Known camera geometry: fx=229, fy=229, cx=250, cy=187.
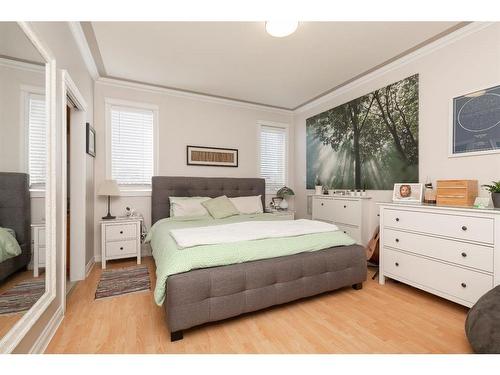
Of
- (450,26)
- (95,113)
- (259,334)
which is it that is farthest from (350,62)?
(95,113)

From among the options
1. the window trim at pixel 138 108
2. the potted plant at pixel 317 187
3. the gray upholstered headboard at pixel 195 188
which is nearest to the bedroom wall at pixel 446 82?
the potted plant at pixel 317 187

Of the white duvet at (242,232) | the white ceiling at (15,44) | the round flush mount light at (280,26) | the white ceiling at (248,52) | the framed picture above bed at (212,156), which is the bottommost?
the white duvet at (242,232)

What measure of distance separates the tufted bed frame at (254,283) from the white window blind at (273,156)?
2.53m

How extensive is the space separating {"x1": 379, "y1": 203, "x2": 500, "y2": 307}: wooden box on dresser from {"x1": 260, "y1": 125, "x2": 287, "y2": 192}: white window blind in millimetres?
2391

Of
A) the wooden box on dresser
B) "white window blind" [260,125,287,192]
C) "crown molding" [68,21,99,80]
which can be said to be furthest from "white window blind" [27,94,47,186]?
"white window blind" [260,125,287,192]

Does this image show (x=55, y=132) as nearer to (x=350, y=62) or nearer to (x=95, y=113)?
(x=95, y=113)

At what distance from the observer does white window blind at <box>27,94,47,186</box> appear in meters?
1.38

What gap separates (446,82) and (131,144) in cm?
419

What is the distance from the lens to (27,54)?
4.43 feet

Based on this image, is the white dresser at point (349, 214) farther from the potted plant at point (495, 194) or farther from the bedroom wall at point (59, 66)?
the bedroom wall at point (59, 66)

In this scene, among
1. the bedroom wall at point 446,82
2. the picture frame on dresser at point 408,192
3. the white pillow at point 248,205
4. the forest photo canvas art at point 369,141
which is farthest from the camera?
the white pillow at point 248,205

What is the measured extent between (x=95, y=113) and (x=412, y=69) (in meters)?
4.34

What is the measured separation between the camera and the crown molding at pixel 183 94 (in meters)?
3.48

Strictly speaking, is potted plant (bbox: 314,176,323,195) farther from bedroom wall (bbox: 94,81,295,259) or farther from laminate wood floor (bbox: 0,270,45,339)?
laminate wood floor (bbox: 0,270,45,339)
